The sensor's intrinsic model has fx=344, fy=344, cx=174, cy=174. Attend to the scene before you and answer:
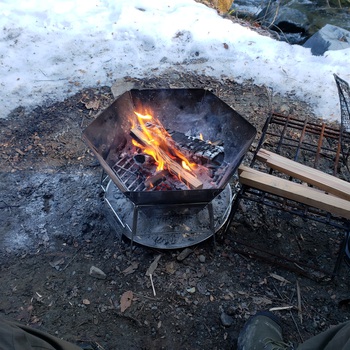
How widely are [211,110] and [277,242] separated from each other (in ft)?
4.32

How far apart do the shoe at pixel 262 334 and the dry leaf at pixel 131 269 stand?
91 cm

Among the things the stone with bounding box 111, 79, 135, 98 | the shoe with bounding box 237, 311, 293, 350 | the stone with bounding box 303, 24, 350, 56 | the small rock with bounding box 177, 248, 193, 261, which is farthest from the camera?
the stone with bounding box 303, 24, 350, 56

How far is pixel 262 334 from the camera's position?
223cm

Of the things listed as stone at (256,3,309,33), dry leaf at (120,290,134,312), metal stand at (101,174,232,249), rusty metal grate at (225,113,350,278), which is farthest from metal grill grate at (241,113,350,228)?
stone at (256,3,309,33)

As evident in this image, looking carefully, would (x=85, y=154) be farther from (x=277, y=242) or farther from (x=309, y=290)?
(x=309, y=290)

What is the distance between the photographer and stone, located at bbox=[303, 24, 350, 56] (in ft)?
16.1

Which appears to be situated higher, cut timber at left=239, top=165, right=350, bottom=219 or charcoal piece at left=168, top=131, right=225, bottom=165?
cut timber at left=239, top=165, right=350, bottom=219

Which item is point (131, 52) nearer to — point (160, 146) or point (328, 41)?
point (160, 146)

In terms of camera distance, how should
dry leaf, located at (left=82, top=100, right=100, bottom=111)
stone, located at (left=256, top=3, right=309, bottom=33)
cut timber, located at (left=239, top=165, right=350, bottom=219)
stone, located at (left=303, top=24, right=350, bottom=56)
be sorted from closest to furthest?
1. cut timber, located at (left=239, top=165, right=350, bottom=219)
2. dry leaf, located at (left=82, top=100, right=100, bottom=111)
3. stone, located at (left=303, top=24, right=350, bottom=56)
4. stone, located at (left=256, top=3, right=309, bottom=33)

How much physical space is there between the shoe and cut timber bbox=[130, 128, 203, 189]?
1006 mm

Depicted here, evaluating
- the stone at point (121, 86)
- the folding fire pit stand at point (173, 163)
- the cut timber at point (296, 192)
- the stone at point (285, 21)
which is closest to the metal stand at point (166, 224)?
the folding fire pit stand at point (173, 163)

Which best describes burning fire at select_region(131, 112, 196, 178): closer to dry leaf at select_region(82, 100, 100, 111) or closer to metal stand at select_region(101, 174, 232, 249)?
metal stand at select_region(101, 174, 232, 249)

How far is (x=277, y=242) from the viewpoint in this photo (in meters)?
2.93

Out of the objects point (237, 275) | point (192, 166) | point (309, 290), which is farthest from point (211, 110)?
point (309, 290)
